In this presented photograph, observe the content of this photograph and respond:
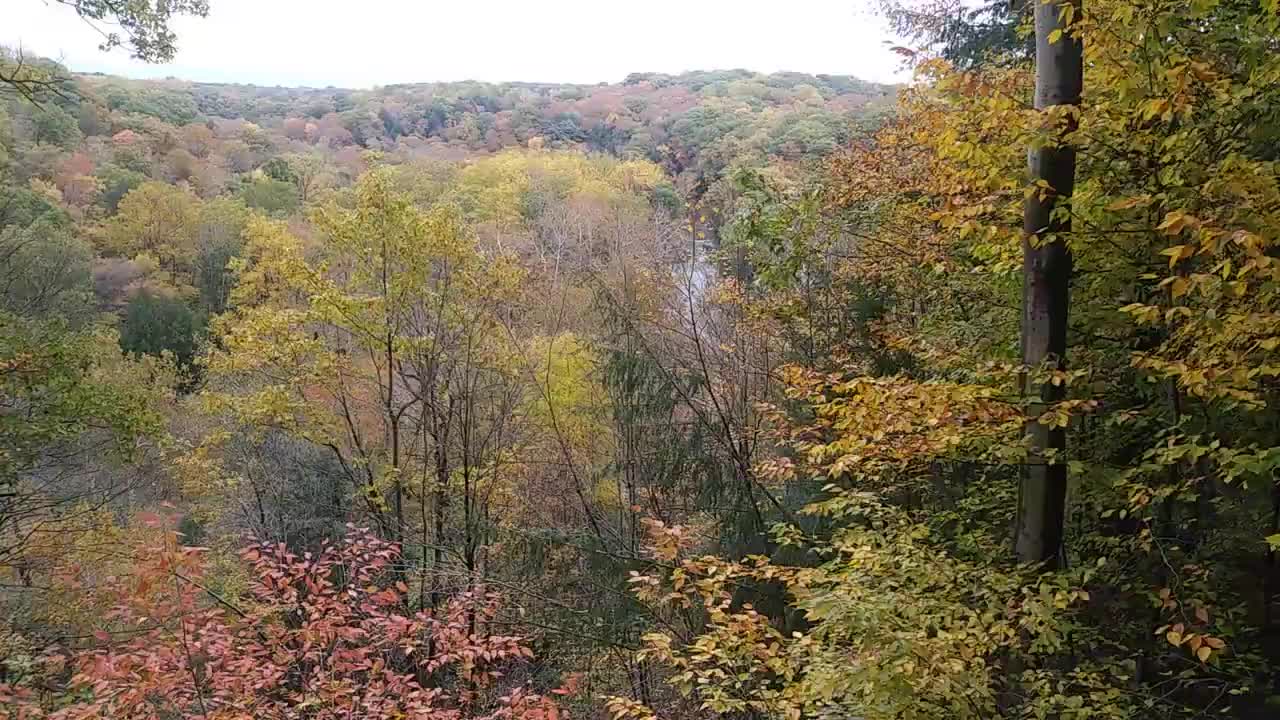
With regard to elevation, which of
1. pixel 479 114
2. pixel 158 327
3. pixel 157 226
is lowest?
pixel 158 327

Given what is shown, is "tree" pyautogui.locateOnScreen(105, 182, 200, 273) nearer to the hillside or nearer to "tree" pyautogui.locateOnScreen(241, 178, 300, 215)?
"tree" pyautogui.locateOnScreen(241, 178, 300, 215)

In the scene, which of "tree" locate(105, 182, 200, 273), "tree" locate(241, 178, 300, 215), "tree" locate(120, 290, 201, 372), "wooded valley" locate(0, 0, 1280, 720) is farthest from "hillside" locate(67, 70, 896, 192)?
"wooded valley" locate(0, 0, 1280, 720)

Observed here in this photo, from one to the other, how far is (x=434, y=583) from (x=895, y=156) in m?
8.52

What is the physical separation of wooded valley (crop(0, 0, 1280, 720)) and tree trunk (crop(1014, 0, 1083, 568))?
0.02 m

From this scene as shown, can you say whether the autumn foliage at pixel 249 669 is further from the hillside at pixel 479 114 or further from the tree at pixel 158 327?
the tree at pixel 158 327

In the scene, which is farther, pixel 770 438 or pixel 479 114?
pixel 479 114

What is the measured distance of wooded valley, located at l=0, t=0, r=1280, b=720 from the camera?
3561 mm

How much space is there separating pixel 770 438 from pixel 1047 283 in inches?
243

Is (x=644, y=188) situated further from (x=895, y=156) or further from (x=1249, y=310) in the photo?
(x=1249, y=310)

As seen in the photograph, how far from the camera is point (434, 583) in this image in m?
10.8

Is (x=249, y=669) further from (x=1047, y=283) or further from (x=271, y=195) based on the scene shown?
(x=271, y=195)

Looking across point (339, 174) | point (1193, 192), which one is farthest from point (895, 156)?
point (339, 174)

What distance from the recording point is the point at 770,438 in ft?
32.4

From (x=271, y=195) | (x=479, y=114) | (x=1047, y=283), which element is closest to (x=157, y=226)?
(x=271, y=195)
